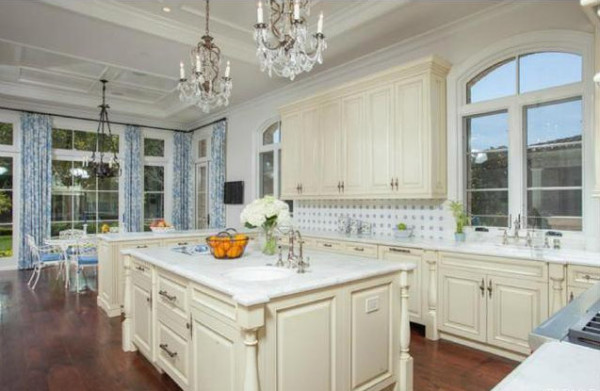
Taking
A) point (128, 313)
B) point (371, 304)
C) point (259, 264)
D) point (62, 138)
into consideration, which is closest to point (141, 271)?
point (128, 313)

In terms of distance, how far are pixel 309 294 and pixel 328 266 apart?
0.42m

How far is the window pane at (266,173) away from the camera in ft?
21.9

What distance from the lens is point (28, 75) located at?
6.08 meters

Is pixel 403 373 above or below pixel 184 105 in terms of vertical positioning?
below

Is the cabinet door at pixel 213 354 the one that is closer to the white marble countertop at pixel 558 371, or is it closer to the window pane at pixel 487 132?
the white marble countertop at pixel 558 371

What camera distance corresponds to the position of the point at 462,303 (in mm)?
3287

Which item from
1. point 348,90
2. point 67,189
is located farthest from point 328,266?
point 67,189

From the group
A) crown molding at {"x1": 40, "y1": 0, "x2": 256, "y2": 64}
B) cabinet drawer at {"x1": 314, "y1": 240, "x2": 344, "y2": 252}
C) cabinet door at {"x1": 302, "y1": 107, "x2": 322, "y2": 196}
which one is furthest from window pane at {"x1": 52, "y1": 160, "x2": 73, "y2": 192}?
cabinet drawer at {"x1": 314, "y1": 240, "x2": 344, "y2": 252}

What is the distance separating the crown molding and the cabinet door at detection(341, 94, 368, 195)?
1.57 meters

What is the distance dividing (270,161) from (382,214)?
2.75 m

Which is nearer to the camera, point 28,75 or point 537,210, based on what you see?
point 537,210

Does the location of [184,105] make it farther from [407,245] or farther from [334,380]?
[334,380]

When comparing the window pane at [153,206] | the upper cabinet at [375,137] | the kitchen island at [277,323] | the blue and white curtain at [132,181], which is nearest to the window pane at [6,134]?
the blue and white curtain at [132,181]

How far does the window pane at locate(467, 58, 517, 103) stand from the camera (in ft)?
12.0
